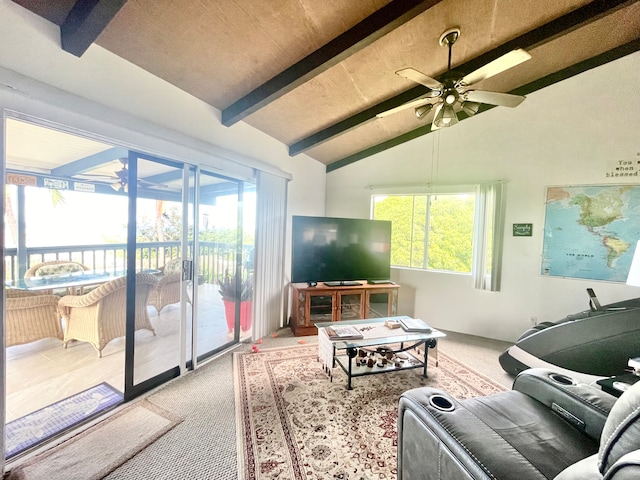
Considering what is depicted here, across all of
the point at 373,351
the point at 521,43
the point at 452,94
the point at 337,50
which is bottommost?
the point at 373,351

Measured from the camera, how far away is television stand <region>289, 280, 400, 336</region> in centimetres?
359

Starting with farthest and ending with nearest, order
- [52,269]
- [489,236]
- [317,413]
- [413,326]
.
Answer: [489,236] → [52,269] → [413,326] → [317,413]

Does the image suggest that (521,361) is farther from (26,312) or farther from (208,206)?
(26,312)

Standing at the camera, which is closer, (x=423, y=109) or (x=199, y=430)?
(x=199, y=430)

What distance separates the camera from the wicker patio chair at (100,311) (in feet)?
8.48

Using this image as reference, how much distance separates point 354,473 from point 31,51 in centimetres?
291

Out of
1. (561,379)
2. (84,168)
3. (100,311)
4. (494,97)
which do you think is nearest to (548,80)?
(494,97)

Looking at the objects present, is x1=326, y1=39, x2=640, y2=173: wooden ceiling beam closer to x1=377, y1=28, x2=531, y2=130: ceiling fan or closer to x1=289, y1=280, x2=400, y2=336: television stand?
x1=377, y1=28, x2=531, y2=130: ceiling fan

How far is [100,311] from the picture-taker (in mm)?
2627

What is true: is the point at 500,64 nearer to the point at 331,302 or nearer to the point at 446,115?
the point at 446,115

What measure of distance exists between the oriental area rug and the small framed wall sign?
1858 millimetres

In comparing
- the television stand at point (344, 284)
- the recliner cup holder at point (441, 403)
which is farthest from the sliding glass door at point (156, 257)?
the recliner cup holder at point (441, 403)

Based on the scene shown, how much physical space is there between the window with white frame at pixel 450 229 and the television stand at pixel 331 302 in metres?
0.73

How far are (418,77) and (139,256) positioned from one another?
263 cm
